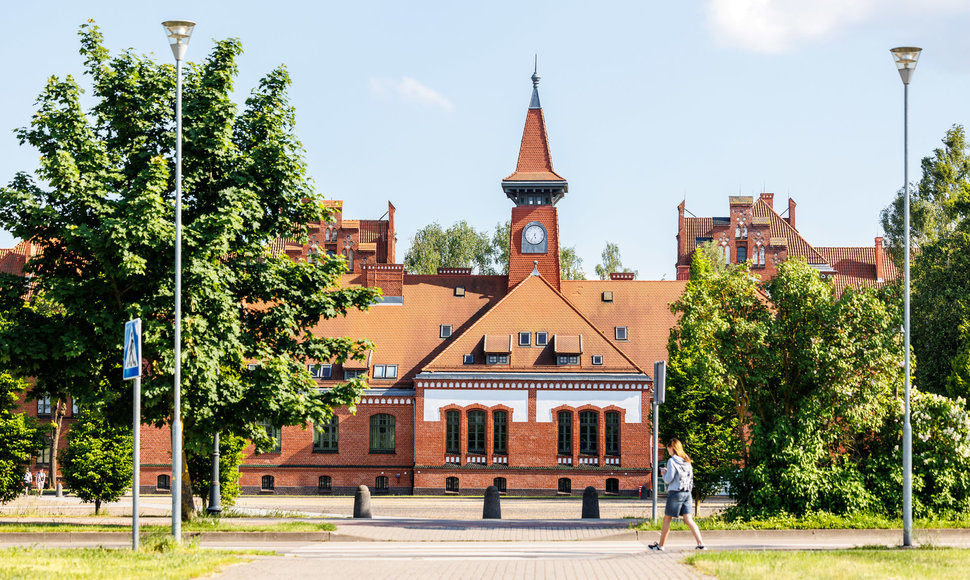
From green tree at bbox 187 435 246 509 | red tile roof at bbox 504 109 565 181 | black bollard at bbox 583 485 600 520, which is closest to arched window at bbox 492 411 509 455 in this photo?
red tile roof at bbox 504 109 565 181

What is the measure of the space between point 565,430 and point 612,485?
3.41 m

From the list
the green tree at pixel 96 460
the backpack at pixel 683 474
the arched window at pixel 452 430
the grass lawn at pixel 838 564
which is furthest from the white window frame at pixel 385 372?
the grass lawn at pixel 838 564

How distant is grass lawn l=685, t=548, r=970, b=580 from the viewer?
14.4 meters

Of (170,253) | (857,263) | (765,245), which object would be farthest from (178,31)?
(857,263)

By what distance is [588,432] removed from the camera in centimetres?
4850

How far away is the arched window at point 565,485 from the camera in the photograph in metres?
48.3

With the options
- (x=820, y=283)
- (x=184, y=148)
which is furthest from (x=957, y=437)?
(x=184, y=148)

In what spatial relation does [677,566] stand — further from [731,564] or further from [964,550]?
[964,550]

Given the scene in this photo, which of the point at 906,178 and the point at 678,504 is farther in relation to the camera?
the point at 906,178

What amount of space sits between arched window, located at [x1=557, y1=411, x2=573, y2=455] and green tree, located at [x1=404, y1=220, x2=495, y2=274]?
4148 centimetres

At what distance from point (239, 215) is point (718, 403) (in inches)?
654

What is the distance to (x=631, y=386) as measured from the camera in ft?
158

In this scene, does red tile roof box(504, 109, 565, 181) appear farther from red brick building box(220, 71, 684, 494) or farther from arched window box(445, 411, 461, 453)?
arched window box(445, 411, 461, 453)

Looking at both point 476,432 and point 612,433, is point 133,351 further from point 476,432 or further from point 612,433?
point 612,433
